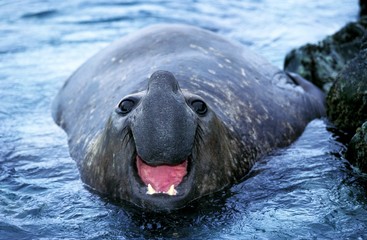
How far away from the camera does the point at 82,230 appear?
224 inches

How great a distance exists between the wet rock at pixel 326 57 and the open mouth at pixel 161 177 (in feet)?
11.8

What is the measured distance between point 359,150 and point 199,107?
62.6 inches

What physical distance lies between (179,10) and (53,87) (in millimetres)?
4626

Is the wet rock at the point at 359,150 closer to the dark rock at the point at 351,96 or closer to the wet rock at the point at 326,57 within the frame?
the dark rock at the point at 351,96

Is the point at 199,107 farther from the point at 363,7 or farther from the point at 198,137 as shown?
the point at 363,7

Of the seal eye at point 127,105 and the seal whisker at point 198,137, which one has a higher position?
the seal eye at point 127,105


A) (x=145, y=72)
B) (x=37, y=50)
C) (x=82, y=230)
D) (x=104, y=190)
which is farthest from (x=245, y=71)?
(x=37, y=50)

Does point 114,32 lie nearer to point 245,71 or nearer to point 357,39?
point 357,39

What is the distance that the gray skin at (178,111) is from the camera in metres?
5.44

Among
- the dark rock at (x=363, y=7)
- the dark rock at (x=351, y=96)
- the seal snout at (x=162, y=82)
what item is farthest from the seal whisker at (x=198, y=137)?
the dark rock at (x=363, y=7)

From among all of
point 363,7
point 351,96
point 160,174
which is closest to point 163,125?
point 160,174

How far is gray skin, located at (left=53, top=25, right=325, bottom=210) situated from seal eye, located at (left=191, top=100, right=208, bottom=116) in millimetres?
11

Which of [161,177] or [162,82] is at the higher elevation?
Answer: [162,82]

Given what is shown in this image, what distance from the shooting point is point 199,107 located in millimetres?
5789
